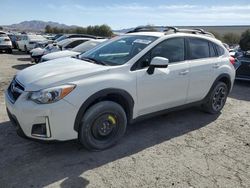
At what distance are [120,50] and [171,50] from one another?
0.89 m

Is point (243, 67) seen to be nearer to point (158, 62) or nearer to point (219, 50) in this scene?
point (219, 50)

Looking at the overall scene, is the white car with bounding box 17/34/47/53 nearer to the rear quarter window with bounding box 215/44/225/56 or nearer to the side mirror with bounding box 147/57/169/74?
the rear quarter window with bounding box 215/44/225/56

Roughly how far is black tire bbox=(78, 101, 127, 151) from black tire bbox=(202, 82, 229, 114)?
2305 millimetres

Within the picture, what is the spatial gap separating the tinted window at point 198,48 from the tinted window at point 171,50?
0.81 ft

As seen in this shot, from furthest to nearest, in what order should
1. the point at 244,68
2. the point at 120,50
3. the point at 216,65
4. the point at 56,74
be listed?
the point at 244,68
the point at 216,65
the point at 120,50
the point at 56,74

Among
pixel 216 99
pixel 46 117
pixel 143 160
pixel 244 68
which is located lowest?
pixel 143 160

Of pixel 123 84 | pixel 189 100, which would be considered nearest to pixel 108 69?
pixel 123 84

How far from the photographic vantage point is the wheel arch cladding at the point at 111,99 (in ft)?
12.0

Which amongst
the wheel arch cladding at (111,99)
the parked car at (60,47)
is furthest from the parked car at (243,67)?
the parked car at (60,47)

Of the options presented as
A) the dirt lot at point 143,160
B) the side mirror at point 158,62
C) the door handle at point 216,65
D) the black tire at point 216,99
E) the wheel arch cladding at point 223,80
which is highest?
the side mirror at point 158,62

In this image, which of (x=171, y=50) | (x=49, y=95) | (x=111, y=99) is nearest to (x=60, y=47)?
(x=171, y=50)

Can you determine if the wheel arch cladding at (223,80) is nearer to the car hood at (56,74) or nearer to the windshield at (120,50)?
the windshield at (120,50)

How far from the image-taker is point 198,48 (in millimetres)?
5254

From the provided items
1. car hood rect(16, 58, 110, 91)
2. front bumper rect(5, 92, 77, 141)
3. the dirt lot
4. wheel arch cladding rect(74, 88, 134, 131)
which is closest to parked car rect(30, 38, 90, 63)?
the dirt lot
